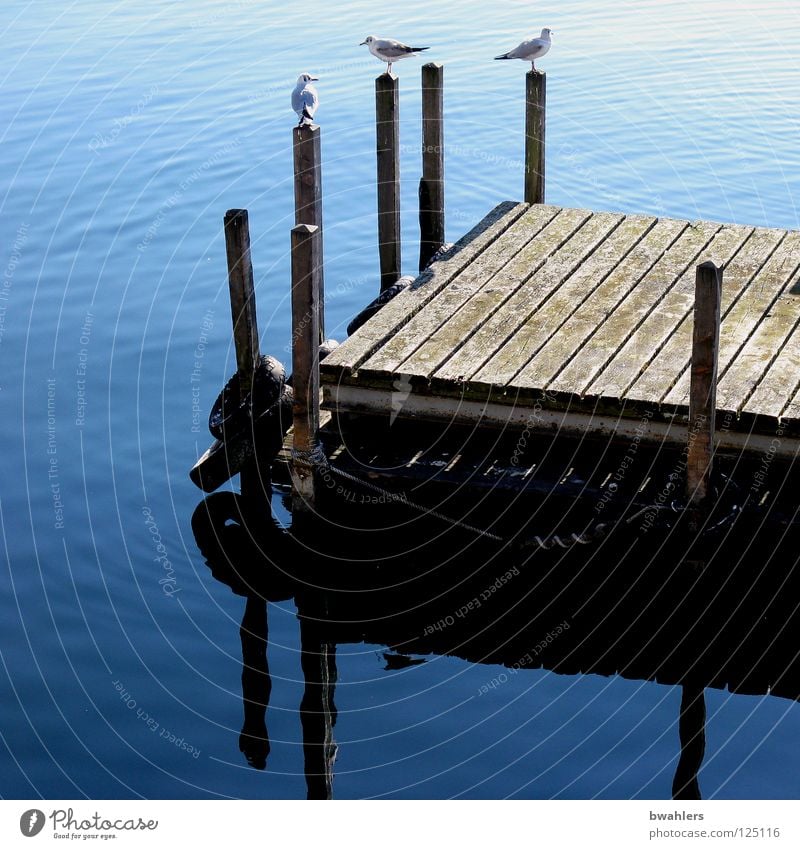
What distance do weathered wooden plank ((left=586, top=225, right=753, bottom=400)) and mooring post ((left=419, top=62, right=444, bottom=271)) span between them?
2.76 meters

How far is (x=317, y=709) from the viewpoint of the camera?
829cm

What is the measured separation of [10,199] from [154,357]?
5443 millimetres

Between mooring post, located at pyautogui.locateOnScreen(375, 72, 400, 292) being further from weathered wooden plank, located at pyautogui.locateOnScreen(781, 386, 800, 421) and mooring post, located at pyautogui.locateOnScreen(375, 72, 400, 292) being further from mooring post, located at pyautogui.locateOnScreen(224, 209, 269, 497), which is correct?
weathered wooden plank, located at pyautogui.locateOnScreen(781, 386, 800, 421)

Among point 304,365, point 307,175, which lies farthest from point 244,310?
point 304,365

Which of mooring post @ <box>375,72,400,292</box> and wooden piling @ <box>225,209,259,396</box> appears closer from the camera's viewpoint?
wooden piling @ <box>225,209,259,396</box>

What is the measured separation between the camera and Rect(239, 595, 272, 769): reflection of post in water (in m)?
7.91

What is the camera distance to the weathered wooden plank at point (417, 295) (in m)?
9.50

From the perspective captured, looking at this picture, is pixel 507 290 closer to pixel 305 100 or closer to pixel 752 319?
pixel 752 319

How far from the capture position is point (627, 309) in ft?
32.9

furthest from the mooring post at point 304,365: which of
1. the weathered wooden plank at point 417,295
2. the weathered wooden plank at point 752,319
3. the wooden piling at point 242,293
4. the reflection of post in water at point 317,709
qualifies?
the weathered wooden plank at point 752,319

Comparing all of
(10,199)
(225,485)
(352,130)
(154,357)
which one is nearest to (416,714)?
(225,485)

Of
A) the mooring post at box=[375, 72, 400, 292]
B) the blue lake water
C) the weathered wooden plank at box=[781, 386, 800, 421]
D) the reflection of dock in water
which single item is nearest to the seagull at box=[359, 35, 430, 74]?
the mooring post at box=[375, 72, 400, 292]

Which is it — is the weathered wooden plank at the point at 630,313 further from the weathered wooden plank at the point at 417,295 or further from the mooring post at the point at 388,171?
the mooring post at the point at 388,171

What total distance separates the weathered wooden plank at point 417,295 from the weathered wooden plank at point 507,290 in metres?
0.32
